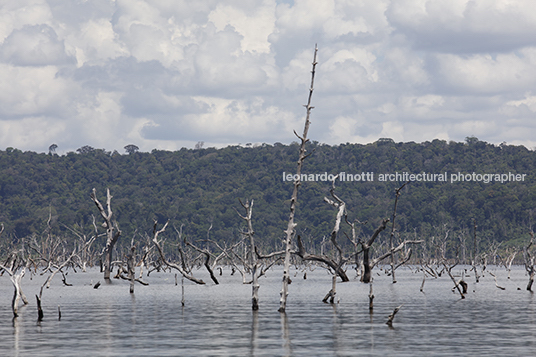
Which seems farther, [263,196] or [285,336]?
[263,196]

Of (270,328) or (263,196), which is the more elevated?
(263,196)

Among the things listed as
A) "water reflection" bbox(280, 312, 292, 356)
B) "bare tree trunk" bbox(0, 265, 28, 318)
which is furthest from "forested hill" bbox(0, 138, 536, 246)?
"water reflection" bbox(280, 312, 292, 356)

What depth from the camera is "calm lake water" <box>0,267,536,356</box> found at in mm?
22078

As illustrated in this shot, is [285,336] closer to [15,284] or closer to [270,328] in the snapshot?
[270,328]

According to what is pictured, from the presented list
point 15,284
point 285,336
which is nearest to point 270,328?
point 285,336

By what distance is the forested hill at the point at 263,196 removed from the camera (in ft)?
513

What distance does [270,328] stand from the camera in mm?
27609

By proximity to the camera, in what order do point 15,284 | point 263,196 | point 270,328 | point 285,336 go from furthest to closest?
1. point 263,196
2. point 15,284
3. point 270,328
4. point 285,336

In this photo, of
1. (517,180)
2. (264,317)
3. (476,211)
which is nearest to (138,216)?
(476,211)

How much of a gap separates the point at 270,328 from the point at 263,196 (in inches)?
6049

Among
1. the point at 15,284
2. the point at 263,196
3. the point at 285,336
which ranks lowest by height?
the point at 285,336

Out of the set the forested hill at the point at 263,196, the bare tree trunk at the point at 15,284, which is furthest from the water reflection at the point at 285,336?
the forested hill at the point at 263,196

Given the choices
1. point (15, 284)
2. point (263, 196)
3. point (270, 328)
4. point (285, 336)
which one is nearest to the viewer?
point (285, 336)

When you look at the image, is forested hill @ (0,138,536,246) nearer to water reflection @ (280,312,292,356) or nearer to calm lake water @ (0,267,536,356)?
calm lake water @ (0,267,536,356)
